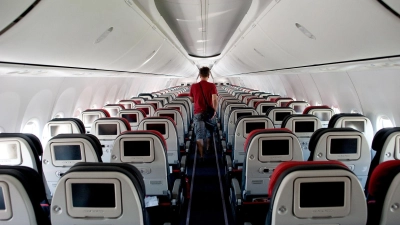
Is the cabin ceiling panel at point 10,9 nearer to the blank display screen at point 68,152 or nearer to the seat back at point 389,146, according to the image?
the blank display screen at point 68,152

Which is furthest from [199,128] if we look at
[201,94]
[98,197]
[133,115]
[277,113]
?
[98,197]

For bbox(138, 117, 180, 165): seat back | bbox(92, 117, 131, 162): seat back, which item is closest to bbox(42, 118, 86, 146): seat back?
bbox(92, 117, 131, 162): seat back

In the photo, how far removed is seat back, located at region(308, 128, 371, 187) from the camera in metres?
4.25

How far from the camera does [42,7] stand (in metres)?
2.92

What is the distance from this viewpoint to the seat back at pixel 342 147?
4246mm

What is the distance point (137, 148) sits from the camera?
4352 millimetres

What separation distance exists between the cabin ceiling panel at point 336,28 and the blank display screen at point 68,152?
→ 2998mm

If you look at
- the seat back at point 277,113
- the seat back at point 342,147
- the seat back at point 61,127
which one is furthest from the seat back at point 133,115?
the seat back at point 342,147

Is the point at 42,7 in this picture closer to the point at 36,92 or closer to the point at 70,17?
the point at 70,17

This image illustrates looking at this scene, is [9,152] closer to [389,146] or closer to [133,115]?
[133,115]

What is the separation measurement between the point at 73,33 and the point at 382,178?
3.32m

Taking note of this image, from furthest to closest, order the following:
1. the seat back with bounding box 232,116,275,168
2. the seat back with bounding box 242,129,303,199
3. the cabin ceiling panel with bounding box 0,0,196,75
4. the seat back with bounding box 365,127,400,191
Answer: the seat back with bounding box 232,116,275,168, the seat back with bounding box 242,129,303,199, the seat back with bounding box 365,127,400,191, the cabin ceiling panel with bounding box 0,0,196,75

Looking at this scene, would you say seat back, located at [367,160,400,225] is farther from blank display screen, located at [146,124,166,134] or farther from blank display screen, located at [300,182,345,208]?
blank display screen, located at [146,124,166,134]

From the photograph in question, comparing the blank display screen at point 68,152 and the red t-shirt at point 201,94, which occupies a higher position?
the red t-shirt at point 201,94
